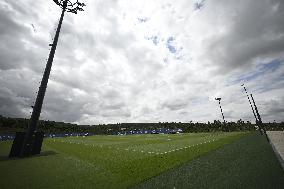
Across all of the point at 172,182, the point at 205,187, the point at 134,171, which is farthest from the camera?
the point at 134,171

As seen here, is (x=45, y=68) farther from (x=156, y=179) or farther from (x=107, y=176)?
(x=156, y=179)

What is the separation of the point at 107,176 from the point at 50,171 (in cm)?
337

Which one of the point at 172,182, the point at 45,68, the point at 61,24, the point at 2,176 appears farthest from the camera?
the point at 61,24

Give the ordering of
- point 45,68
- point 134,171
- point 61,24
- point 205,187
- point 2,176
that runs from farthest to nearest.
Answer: point 61,24 < point 45,68 < point 134,171 < point 2,176 < point 205,187

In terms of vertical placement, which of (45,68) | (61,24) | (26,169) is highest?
(61,24)

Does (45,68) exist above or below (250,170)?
above

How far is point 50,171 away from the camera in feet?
33.2

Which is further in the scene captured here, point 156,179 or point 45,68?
point 45,68

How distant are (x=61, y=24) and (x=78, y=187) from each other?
17.0 metres

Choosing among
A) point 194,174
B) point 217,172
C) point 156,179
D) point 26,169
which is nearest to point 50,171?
point 26,169

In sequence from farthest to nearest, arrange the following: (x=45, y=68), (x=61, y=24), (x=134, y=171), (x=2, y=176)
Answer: (x=61, y=24), (x=45, y=68), (x=134, y=171), (x=2, y=176)

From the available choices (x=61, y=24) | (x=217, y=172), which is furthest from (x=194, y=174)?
(x=61, y=24)

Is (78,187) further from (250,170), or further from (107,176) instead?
(250,170)

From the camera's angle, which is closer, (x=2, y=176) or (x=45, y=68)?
(x=2, y=176)
